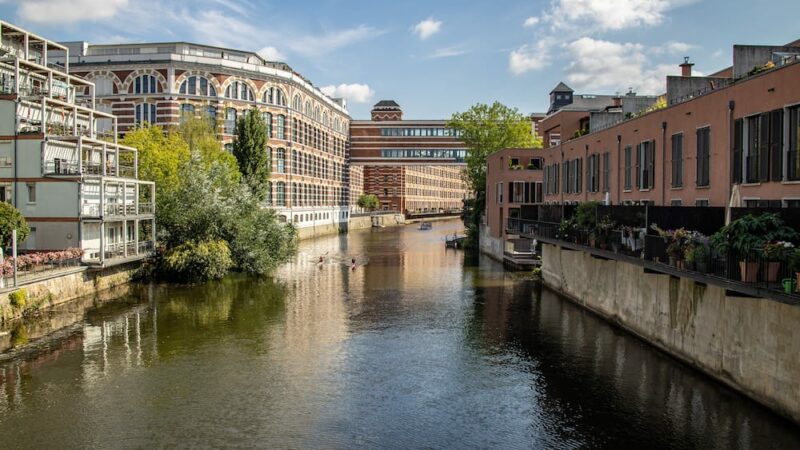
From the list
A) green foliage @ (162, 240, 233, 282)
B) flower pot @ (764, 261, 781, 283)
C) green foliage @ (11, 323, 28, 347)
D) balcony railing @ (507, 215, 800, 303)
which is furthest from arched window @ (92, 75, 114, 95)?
flower pot @ (764, 261, 781, 283)

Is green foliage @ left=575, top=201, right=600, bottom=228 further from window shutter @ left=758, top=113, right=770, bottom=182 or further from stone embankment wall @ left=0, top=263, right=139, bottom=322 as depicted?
stone embankment wall @ left=0, top=263, right=139, bottom=322

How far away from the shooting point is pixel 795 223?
17.9 meters

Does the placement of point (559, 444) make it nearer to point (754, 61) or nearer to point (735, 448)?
point (735, 448)

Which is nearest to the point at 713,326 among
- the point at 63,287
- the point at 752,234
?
the point at 752,234

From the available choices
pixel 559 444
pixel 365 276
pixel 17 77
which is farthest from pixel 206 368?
pixel 365 276

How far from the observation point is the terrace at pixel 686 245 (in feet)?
Result: 53.8

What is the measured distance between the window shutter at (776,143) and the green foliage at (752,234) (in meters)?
3.74

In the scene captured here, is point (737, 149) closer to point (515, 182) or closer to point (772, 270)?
point (772, 270)

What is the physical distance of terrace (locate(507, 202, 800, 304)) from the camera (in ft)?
53.8

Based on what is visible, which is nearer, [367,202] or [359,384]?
[359,384]

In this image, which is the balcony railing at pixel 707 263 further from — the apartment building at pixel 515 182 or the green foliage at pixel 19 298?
the apartment building at pixel 515 182

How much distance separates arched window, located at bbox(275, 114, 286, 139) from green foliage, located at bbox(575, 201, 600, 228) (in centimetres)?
5584

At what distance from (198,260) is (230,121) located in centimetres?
3710

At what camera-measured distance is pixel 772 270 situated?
16.5m
